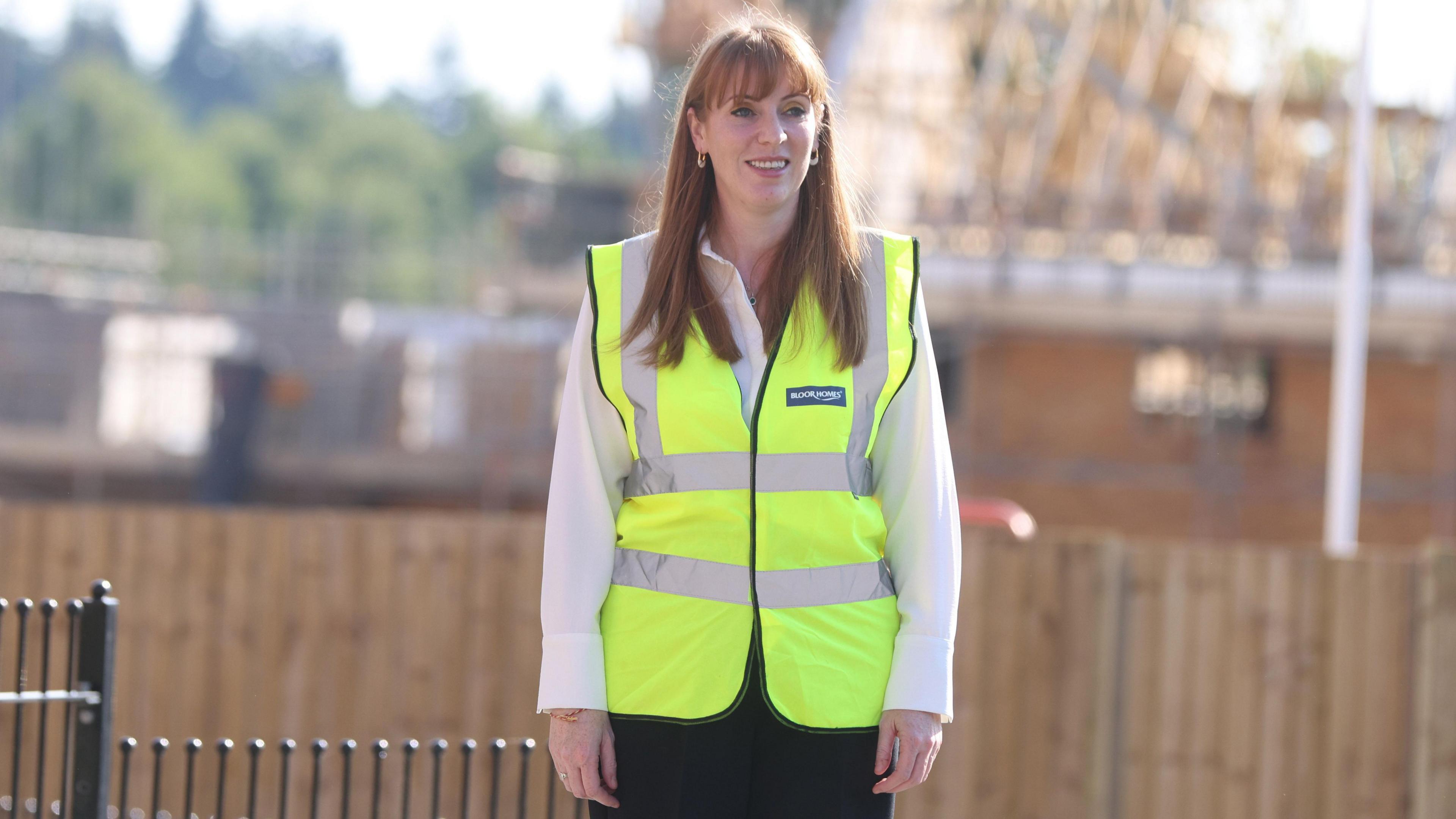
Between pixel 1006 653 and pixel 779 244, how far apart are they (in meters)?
5.10

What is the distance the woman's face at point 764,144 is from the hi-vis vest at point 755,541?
7.8 inches

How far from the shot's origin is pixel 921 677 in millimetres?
2559

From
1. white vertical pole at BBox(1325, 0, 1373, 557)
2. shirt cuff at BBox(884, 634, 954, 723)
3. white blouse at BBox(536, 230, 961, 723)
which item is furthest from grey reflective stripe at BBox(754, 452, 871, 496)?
white vertical pole at BBox(1325, 0, 1373, 557)

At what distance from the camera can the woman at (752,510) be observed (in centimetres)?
255

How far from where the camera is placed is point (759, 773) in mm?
2590

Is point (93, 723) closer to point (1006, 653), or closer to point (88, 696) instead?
point (88, 696)

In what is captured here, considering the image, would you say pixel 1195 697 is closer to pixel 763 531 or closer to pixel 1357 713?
pixel 1357 713

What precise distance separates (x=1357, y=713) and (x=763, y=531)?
5592 millimetres

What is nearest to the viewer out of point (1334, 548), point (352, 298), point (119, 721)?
point (119, 721)

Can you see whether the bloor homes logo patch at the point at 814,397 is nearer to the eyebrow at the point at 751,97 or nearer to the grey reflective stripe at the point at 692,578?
the grey reflective stripe at the point at 692,578

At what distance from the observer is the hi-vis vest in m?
2.54

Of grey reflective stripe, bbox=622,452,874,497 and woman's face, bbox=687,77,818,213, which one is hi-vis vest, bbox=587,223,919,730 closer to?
grey reflective stripe, bbox=622,452,874,497

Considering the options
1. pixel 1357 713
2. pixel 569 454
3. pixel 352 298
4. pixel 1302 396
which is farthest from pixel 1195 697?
pixel 352 298

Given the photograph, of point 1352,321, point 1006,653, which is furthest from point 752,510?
point 1352,321
